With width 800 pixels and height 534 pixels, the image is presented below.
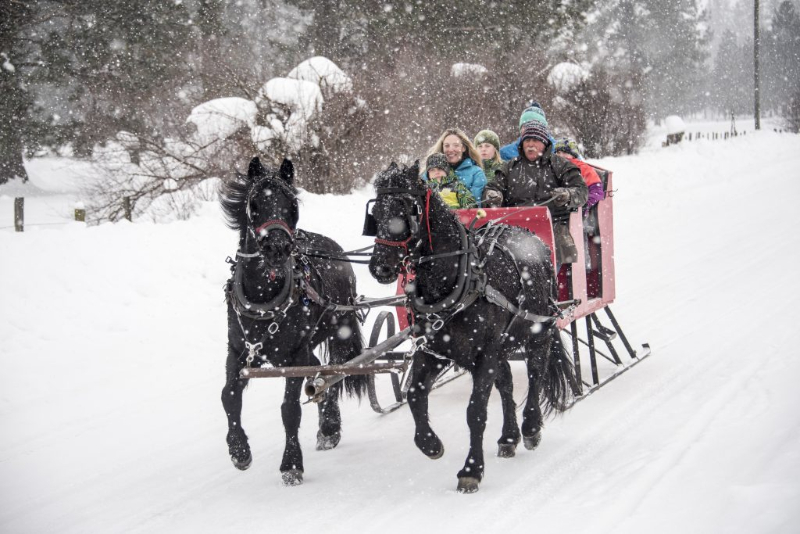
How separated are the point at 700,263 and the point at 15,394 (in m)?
9.27

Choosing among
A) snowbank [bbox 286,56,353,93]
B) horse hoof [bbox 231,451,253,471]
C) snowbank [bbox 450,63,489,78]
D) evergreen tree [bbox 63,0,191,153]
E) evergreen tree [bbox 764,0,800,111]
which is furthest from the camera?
evergreen tree [bbox 764,0,800,111]

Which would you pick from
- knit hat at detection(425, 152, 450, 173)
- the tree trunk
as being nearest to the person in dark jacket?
knit hat at detection(425, 152, 450, 173)

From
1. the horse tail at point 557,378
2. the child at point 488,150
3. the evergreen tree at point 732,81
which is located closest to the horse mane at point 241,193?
the horse tail at point 557,378

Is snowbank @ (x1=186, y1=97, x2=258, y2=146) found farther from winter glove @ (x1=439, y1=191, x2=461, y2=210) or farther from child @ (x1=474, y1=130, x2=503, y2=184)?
winter glove @ (x1=439, y1=191, x2=461, y2=210)

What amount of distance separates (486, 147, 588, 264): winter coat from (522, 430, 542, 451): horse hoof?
1500mm

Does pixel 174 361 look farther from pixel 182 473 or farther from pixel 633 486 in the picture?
pixel 633 486

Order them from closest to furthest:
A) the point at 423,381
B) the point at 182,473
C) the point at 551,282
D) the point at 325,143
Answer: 1. the point at 423,381
2. the point at 182,473
3. the point at 551,282
4. the point at 325,143

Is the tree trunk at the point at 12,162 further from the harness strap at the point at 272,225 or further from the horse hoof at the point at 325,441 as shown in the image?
the harness strap at the point at 272,225

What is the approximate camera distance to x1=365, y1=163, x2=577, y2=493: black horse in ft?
13.5

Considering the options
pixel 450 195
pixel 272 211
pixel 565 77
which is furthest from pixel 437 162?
pixel 565 77

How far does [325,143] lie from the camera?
1412 centimetres

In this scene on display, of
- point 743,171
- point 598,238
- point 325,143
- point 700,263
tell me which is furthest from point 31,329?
point 743,171

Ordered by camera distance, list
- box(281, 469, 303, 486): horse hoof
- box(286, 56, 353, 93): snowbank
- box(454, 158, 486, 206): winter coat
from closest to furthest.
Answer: box(281, 469, 303, 486): horse hoof < box(454, 158, 486, 206): winter coat < box(286, 56, 353, 93): snowbank

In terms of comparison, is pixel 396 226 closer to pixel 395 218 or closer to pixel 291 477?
pixel 395 218
